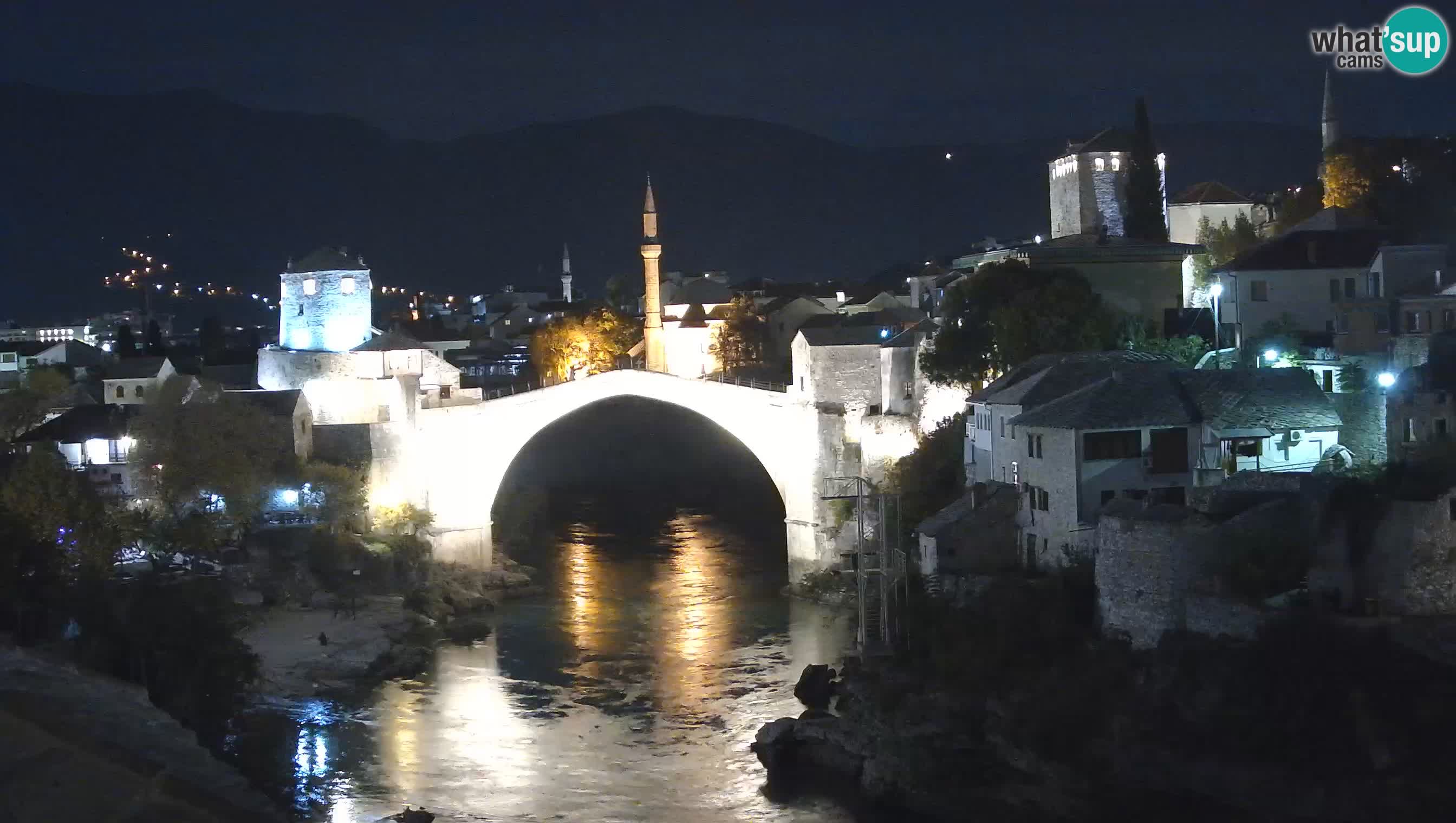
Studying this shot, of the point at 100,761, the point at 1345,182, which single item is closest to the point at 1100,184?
the point at 1345,182

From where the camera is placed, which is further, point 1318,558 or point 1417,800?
point 1318,558

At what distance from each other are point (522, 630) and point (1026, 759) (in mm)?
9555

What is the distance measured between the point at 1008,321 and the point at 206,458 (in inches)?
419

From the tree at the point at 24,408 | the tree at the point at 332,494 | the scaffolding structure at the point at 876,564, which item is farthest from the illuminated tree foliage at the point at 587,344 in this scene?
the scaffolding structure at the point at 876,564

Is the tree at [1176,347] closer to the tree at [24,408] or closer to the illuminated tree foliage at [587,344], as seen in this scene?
the tree at [24,408]

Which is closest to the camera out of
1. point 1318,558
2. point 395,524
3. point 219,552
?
point 1318,558

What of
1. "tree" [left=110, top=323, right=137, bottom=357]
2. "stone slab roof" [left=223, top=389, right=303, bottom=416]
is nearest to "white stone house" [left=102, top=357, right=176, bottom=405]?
"stone slab roof" [left=223, top=389, right=303, bottom=416]

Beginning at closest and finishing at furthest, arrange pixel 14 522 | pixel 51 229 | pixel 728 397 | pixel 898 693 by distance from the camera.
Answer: pixel 898 693, pixel 14 522, pixel 728 397, pixel 51 229

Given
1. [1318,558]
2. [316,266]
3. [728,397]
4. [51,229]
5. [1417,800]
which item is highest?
[51,229]

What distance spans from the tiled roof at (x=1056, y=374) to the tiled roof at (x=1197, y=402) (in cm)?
81

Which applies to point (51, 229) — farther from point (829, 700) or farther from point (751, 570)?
point (829, 700)

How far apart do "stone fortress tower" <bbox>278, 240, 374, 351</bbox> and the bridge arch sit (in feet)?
9.30

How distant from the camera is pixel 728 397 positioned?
28.4m

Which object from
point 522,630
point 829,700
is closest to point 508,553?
point 522,630
